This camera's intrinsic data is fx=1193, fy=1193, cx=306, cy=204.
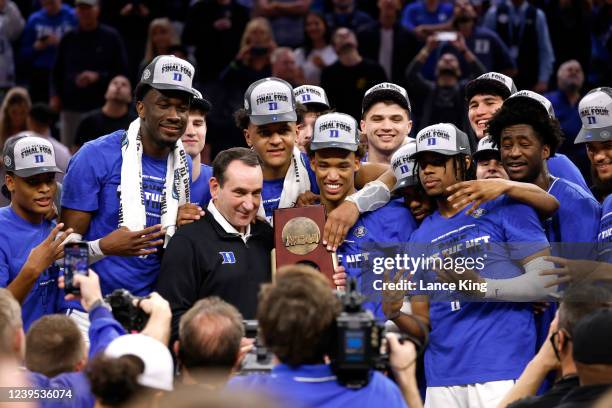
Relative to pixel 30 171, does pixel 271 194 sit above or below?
below

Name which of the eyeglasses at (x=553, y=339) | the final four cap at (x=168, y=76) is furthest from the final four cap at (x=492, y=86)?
the eyeglasses at (x=553, y=339)

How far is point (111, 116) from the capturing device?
1130 centimetres

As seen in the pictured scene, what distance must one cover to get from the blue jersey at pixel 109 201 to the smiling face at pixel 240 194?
480 mm

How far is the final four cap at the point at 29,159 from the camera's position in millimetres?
6988

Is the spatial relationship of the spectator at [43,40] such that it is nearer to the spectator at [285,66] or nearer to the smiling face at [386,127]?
the spectator at [285,66]

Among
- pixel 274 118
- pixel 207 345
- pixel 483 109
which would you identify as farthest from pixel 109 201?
pixel 483 109

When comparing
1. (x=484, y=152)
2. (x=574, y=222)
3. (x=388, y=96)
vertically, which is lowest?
(x=574, y=222)

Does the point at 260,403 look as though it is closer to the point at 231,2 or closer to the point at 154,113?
the point at 154,113

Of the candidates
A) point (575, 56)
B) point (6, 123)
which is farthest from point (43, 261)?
point (575, 56)

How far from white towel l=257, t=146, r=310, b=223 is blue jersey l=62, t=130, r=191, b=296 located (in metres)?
0.65

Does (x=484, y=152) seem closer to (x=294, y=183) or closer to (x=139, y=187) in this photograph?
(x=294, y=183)

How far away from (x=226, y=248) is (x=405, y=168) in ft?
4.08

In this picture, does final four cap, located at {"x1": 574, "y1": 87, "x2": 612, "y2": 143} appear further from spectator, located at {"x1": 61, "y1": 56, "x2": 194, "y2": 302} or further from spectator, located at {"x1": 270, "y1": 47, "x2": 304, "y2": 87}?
spectator, located at {"x1": 270, "y1": 47, "x2": 304, "y2": 87}

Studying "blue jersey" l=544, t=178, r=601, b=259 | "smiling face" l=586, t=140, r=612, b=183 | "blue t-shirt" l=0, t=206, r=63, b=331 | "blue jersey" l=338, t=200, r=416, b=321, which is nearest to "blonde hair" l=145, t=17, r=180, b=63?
"blue t-shirt" l=0, t=206, r=63, b=331
